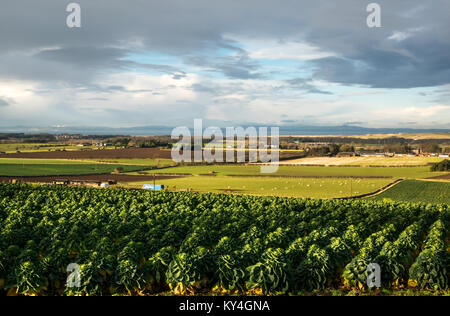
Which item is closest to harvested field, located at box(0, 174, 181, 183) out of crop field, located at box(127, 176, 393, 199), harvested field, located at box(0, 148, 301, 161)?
crop field, located at box(127, 176, 393, 199)

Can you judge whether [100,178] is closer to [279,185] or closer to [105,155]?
[279,185]

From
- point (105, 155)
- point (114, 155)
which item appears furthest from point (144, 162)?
point (105, 155)

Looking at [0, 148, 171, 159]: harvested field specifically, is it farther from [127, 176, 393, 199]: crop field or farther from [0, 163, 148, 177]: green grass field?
[127, 176, 393, 199]: crop field

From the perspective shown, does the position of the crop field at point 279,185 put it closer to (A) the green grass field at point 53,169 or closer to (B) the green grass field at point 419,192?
(B) the green grass field at point 419,192

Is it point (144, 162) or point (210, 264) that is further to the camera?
point (144, 162)

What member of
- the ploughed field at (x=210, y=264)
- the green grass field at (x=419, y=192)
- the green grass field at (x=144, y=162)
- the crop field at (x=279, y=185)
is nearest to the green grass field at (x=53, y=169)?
the green grass field at (x=144, y=162)

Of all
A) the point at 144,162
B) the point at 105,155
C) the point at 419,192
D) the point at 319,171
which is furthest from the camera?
the point at 105,155
